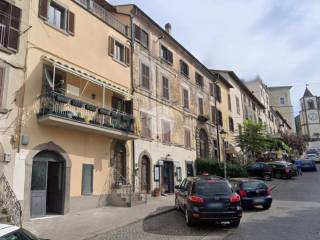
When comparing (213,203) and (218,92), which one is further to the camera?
(218,92)

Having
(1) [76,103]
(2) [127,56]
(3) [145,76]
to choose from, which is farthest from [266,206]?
(2) [127,56]

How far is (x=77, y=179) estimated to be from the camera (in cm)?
1538

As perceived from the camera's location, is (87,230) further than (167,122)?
No

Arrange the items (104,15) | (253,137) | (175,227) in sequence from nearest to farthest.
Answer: (175,227)
(104,15)
(253,137)

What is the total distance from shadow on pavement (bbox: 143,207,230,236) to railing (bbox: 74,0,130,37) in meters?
11.5

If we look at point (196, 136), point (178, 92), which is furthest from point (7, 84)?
point (196, 136)

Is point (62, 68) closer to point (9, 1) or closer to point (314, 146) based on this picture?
point (9, 1)

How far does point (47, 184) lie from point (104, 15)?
33.7 ft

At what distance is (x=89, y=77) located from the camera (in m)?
15.8

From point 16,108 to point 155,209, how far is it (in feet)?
24.8

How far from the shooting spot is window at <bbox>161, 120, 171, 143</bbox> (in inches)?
918

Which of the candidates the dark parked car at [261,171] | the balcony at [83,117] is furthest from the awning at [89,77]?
the dark parked car at [261,171]

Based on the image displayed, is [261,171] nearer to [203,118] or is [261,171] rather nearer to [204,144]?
[204,144]

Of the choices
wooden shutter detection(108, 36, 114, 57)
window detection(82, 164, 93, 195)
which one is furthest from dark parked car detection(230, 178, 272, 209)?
wooden shutter detection(108, 36, 114, 57)
